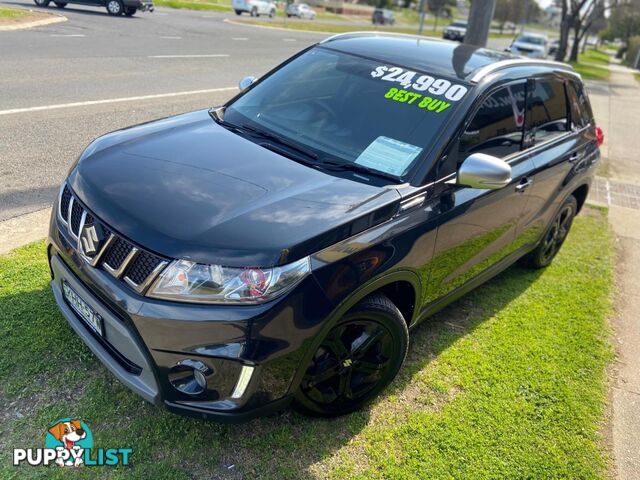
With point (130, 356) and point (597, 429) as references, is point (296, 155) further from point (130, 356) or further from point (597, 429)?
point (597, 429)

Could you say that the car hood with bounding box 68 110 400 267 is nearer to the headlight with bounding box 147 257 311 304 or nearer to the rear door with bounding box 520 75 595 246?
the headlight with bounding box 147 257 311 304

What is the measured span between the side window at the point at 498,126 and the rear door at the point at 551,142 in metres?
0.17

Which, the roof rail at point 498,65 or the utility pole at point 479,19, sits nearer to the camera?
the roof rail at point 498,65

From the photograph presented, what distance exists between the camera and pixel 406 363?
11.6 ft

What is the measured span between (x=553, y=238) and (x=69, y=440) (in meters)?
4.25

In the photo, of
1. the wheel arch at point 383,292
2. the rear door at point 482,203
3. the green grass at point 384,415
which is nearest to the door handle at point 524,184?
the rear door at point 482,203

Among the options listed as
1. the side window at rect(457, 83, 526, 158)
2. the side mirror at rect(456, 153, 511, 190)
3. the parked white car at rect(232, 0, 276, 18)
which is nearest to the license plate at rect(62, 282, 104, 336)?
the side mirror at rect(456, 153, 511, 190)

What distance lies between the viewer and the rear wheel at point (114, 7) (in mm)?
22125

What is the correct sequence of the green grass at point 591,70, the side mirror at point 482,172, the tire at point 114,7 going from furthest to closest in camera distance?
the green grass at point 591,70
the tire at point 114,7
the side mirror at point 482,172

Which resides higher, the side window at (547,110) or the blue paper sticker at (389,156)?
the side window at (547,110)

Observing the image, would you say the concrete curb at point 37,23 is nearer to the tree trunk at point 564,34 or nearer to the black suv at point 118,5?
the black suv at point 118,5

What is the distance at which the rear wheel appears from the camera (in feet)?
72.6

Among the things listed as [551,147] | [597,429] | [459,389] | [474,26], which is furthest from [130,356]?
[474,26]

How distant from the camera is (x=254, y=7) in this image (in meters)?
37.2
